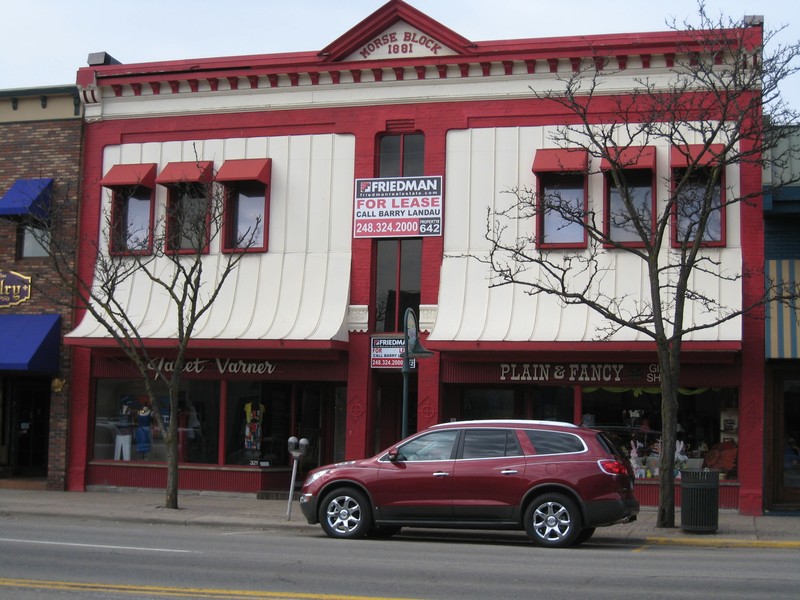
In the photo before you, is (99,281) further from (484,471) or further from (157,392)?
Result: (484,471)

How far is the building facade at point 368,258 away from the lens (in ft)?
63.3

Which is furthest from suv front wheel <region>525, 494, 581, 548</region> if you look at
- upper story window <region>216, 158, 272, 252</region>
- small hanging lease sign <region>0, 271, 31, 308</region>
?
small hanging lease sign <region>0, 271, 31, 308</region>

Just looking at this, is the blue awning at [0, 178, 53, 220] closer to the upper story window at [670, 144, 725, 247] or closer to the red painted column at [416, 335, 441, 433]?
the red painted column at [416, 335, 441, 433]

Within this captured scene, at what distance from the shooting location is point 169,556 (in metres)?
12.1

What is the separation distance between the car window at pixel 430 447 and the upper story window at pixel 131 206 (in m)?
9.40

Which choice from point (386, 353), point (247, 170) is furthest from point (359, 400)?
point (247, 170)

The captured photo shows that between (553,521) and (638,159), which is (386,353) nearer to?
(638,159)

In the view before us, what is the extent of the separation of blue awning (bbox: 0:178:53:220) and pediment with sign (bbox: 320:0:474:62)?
6.84 meters

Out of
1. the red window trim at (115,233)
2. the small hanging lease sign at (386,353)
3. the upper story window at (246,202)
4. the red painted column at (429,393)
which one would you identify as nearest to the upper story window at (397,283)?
the small hanging lease sign at (386,353)

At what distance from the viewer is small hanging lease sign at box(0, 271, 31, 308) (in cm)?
2269

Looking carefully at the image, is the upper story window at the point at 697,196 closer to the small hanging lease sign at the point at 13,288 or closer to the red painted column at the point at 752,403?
the red painted column at the point at 752,403

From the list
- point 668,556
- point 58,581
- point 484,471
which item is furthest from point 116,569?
point 668,556

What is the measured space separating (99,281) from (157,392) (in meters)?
2.69

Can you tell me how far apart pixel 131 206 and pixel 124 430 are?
4.91m
